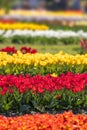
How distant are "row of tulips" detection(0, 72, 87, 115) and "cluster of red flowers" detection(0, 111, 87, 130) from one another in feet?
5.84

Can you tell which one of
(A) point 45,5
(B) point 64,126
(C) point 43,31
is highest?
(B) point 64,126

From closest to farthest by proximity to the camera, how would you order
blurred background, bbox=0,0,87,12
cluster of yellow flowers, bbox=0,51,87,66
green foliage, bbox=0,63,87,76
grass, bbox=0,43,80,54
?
green foliage, bbox=0,63,87,76, cluster of yellow flowers, bbox=0,51,87,66, grass, bbox=0,43,80,54, blurred background, bbox=0,0,87,12

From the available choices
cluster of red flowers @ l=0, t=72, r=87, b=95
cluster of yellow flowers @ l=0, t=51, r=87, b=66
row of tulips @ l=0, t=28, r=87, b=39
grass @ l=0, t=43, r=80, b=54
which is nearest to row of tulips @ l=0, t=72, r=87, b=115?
cluster of red flowers @ l=0, t=72, r=87, b=95

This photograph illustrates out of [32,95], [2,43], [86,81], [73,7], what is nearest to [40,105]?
[32,95]

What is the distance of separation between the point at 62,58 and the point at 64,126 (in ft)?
17.3

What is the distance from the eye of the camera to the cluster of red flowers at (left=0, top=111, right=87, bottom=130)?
24.7ft

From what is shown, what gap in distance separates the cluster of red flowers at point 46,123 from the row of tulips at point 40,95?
178cm

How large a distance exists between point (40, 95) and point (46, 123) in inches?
91.4

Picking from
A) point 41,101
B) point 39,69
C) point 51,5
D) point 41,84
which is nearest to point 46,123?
point 41,101

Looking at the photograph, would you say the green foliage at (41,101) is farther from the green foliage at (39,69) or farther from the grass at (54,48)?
the grass at (54,48)

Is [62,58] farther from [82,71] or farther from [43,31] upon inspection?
[43,31]

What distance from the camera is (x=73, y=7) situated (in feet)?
185

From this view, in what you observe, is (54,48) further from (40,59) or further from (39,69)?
(39,69)

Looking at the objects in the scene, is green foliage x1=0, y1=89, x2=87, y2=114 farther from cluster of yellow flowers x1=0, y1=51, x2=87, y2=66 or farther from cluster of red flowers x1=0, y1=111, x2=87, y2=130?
cluster of yellow flowers x1=0, y1=51, x2=87, y2=66
